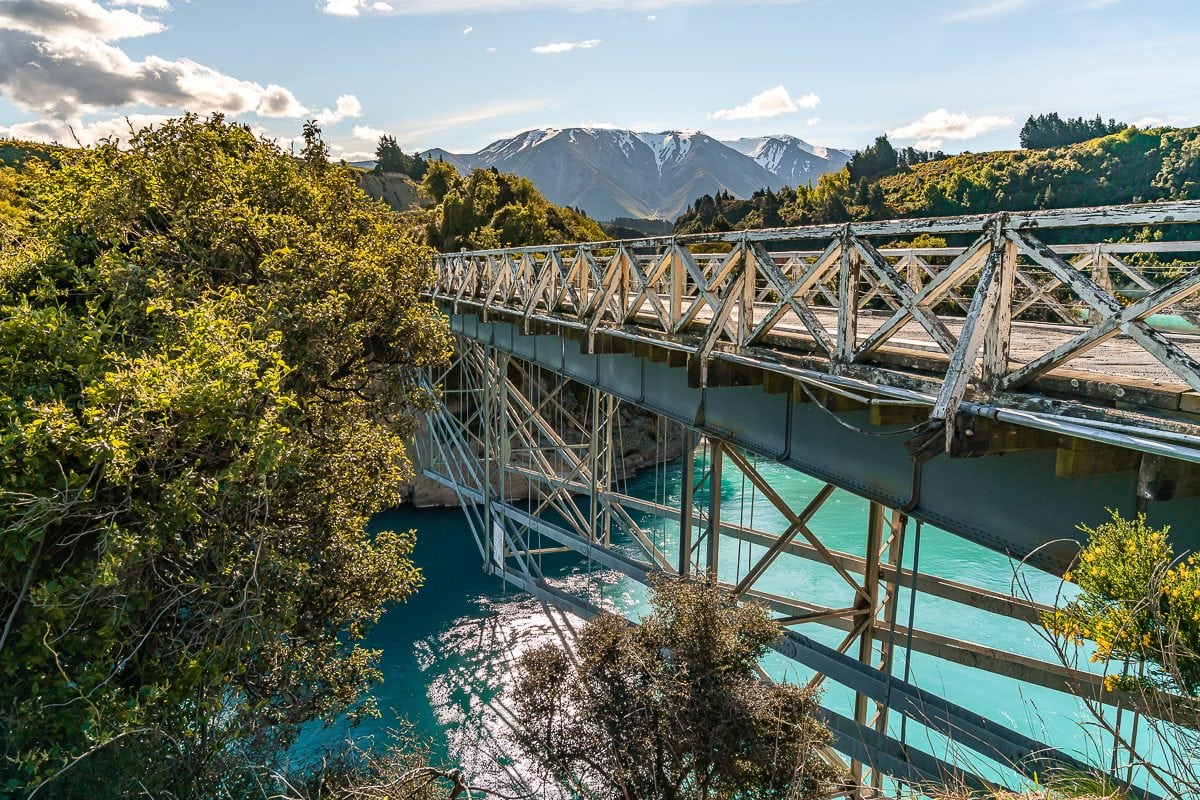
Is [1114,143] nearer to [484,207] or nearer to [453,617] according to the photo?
[484,207]

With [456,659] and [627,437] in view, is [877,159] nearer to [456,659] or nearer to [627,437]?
[627,437]

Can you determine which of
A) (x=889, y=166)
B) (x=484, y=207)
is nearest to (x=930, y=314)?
(x=484, y=207)

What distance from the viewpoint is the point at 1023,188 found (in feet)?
182

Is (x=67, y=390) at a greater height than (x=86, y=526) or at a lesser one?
greater

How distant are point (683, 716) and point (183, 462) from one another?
493 cm

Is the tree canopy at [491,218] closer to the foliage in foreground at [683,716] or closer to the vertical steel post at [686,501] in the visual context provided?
the vertical steel post at [686,501]

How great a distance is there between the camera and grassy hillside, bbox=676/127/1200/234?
51.8m

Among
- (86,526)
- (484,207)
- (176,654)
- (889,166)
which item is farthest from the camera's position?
(889,166)

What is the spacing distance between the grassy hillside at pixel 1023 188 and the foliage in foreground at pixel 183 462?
44.9m

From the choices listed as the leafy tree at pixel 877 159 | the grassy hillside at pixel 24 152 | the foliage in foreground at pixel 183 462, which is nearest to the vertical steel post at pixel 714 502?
the foliage in foreground at pixel 183 462

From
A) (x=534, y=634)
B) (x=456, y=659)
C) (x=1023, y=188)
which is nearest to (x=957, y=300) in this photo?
(x=534, y=634)

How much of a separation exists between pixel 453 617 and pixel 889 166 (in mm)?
88299

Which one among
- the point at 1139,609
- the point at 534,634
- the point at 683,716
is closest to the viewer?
the point at 1139,609

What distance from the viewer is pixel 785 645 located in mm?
6559
